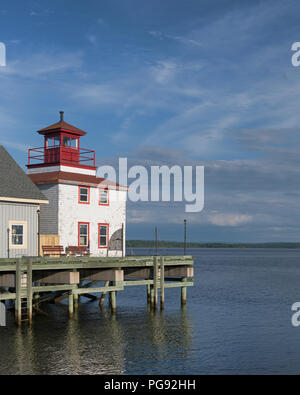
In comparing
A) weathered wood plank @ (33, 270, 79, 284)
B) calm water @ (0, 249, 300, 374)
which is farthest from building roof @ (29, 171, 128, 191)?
calm water @ (0, 249, 300, 374)

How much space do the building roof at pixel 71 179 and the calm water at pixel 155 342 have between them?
8.31 meters

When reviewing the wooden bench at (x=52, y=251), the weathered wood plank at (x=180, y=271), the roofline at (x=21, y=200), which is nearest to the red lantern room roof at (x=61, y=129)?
the roofline at (x=21, y=200)

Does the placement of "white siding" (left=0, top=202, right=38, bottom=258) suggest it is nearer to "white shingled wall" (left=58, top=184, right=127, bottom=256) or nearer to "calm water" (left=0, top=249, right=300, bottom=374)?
"white shingled wall" (left=58, top=184, right=127, bottom=256)

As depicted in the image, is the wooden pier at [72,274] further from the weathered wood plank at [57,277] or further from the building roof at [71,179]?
the building roof at [71,179]

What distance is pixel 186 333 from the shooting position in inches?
1052

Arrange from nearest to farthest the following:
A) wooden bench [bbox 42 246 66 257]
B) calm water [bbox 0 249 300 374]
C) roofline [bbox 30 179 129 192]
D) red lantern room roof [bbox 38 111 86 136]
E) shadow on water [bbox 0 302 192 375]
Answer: shadow on water [bbox 0 302 192 375] → calm water [bbox 0 249 300 374] → wooden bench [bbox 42 246 66 257] → roofline [bbox 30 179 129 192] → red lantern room roof [bbox 38 111 86 136]

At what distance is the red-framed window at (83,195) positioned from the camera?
34312 millimetres

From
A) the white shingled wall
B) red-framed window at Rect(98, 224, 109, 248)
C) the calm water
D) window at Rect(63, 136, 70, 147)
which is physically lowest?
the calm water

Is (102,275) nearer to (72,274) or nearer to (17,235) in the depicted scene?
(72,274)

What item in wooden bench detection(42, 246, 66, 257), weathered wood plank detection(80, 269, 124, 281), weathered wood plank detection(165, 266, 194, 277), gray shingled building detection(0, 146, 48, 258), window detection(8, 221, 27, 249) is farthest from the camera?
weathered wood plank detection(165, 266, 194, 277)

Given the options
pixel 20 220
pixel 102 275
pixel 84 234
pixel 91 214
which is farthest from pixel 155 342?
pixel 91 214

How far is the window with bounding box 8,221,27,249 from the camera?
28859mm

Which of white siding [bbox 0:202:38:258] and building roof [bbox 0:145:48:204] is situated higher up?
building roof [bbox 0:145:48:204]
